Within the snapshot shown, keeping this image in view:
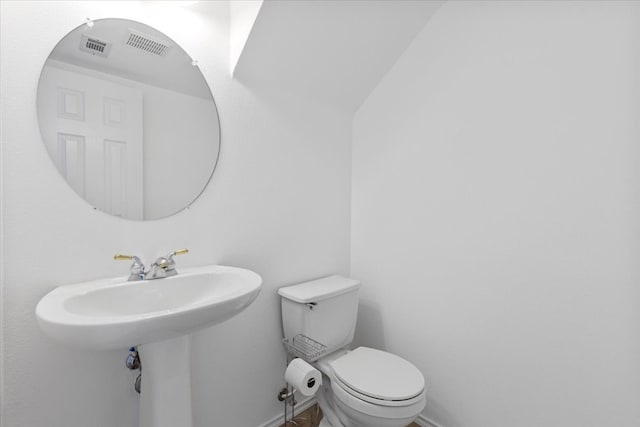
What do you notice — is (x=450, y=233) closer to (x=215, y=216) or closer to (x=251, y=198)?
(x=251, y=198)

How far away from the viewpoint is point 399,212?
1653mm

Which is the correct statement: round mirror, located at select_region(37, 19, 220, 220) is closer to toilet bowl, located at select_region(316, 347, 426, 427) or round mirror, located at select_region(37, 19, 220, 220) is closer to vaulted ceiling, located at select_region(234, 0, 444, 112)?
vaulted ceiling, located at select_region(234, 0, 444, 112)

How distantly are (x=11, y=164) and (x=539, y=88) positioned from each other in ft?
6.15

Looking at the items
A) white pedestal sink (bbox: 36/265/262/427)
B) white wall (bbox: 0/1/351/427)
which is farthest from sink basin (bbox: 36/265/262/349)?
white wall (bbox: 0/1/351/427)

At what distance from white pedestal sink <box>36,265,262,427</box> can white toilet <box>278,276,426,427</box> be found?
470 mm

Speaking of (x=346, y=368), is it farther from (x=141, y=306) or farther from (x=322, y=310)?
(x=141, y=306)

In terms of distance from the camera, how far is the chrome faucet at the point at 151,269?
0.99 meters

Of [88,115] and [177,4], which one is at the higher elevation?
[177,4]

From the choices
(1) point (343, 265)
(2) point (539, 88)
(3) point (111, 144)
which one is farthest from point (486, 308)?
(3) point (111, 144)

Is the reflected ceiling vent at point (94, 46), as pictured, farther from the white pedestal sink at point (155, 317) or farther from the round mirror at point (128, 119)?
the white pedestal sink at point (155, 317)

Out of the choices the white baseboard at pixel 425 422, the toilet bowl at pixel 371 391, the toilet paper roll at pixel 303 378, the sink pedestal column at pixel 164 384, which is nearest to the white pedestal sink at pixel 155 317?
the sink pedestal column at pixel 164 384

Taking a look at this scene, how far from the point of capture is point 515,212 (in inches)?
49.7

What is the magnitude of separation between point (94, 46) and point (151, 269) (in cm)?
79

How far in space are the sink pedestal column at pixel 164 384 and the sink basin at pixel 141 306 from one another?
147mm
